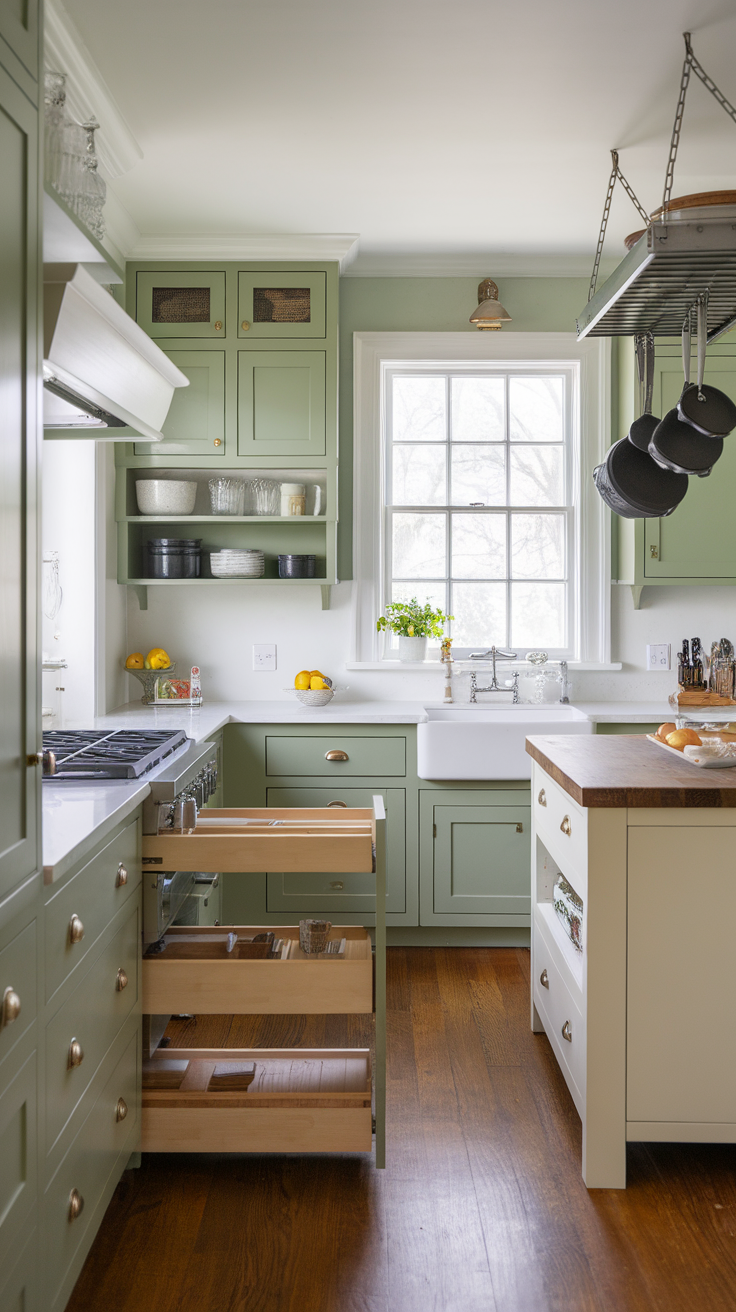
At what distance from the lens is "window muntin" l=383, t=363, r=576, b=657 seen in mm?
Result: 4172

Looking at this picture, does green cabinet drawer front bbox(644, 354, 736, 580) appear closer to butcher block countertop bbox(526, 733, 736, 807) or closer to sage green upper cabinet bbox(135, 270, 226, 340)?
butcher block countertop bbox(526, 733, 736, 807)

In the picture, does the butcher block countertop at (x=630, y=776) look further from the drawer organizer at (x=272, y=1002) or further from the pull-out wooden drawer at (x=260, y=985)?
the pull-out wooden drawer at (x=260, y=985)

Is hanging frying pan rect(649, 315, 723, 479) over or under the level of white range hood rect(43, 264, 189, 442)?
under

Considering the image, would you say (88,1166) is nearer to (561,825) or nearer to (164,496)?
(561,825)

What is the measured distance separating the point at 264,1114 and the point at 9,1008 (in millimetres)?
933

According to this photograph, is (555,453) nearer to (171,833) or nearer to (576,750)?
(576,750)

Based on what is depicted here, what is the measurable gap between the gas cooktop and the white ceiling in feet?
5.96

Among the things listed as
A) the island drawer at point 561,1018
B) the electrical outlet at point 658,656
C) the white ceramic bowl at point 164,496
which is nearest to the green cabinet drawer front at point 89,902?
the island drawer at point 561,1018

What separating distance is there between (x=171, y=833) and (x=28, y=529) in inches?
37.8

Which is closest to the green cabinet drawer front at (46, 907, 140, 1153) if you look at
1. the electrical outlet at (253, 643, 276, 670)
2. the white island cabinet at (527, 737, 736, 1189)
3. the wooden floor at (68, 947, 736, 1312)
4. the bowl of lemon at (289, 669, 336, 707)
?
the wooden floor at (68, 947, 736, 1312)

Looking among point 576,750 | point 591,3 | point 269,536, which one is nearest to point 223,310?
point 269,536

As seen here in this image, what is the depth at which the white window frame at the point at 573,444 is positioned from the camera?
4051 mm

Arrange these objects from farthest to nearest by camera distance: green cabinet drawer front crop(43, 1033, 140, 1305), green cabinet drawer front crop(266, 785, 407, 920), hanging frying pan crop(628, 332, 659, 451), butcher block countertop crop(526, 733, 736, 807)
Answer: green cabinet drawer front crop(266, 785, 407, 920)
hanging frying pan crop(628, 332, 659, 451)
butcher block countertop crop(526, 733, 736, 807)
green cabinet drawer front crop(43, 1033, 140, 1305)

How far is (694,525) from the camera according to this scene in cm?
378
